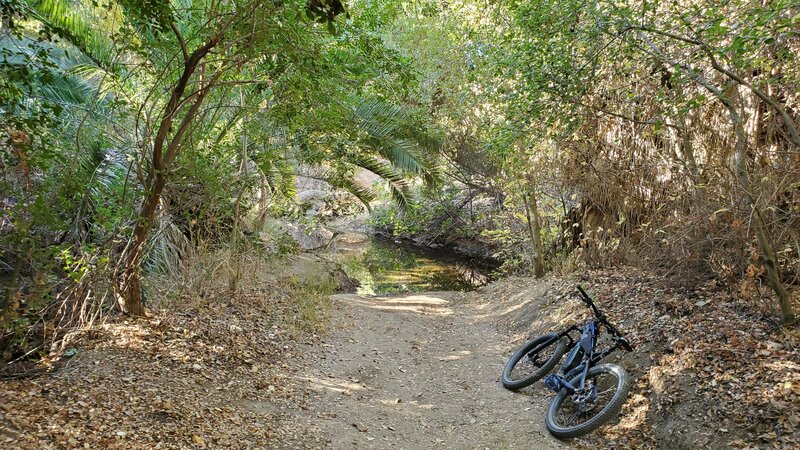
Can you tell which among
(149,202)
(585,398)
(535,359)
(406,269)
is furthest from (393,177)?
(585,398)

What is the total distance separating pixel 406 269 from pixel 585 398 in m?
14.4

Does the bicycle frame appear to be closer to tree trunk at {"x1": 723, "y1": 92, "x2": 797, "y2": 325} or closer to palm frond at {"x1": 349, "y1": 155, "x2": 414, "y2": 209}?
tree trunk at {"x1": 723, "y1": 92, "x2": 797, "y2": 325}

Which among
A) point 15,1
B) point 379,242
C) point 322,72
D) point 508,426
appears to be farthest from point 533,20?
point 379,242

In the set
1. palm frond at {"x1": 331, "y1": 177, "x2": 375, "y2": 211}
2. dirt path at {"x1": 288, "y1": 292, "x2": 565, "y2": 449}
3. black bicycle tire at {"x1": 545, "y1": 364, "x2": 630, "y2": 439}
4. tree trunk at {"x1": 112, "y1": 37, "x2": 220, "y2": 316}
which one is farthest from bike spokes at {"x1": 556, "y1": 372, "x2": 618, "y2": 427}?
palm frond at {"x1": 331, "y1": 177, "x2": 375, "y2": 211}

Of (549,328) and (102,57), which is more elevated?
(102,57)

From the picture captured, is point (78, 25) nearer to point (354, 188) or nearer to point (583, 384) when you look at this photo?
point (354, 188)

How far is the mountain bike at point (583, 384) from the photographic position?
520 cm

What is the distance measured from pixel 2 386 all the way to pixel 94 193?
2.65 metres

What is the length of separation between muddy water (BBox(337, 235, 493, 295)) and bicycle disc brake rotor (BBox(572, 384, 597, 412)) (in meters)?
9.96

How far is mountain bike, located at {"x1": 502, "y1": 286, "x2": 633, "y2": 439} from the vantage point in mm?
5203

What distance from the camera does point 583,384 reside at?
18.5 ft

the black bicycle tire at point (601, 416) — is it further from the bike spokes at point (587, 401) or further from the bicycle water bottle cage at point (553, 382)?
the bicycle water bottle cage at point (553, 382)

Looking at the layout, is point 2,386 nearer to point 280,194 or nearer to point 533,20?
point 280,194

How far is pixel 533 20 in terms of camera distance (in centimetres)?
636
